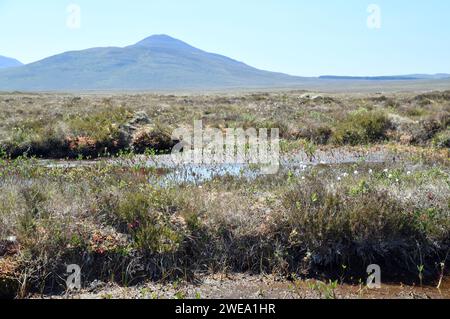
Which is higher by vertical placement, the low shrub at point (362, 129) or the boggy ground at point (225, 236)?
the low shrub at point (362, 129)

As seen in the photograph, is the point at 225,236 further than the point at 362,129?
No

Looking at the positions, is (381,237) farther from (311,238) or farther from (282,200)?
(282,200)

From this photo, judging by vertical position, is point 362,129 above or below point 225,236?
above

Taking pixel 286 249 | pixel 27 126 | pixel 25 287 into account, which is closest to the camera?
pixel 25 287

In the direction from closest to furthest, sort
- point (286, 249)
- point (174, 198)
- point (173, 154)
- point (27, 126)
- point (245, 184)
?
1. point (286, 249)
2. point (174, 198)
3. point (245, 184)
4. point (173, 154)
5. point (27, 126)

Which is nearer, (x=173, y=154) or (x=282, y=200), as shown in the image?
(x=282, y=200)

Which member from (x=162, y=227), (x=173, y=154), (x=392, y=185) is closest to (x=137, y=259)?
(x=162, y=227)

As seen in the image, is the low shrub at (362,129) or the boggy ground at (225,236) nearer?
the boggy ground at (225,236)

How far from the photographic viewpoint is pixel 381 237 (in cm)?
644

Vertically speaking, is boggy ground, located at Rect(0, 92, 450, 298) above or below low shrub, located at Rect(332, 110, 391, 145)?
below

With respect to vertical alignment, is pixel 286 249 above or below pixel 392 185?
below

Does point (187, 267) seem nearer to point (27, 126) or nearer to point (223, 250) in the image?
point (223, 250)

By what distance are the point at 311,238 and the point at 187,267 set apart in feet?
5.59

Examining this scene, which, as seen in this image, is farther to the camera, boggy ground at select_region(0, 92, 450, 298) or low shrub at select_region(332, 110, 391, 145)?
low shrub at select_region(332, 110, 391, 145)
